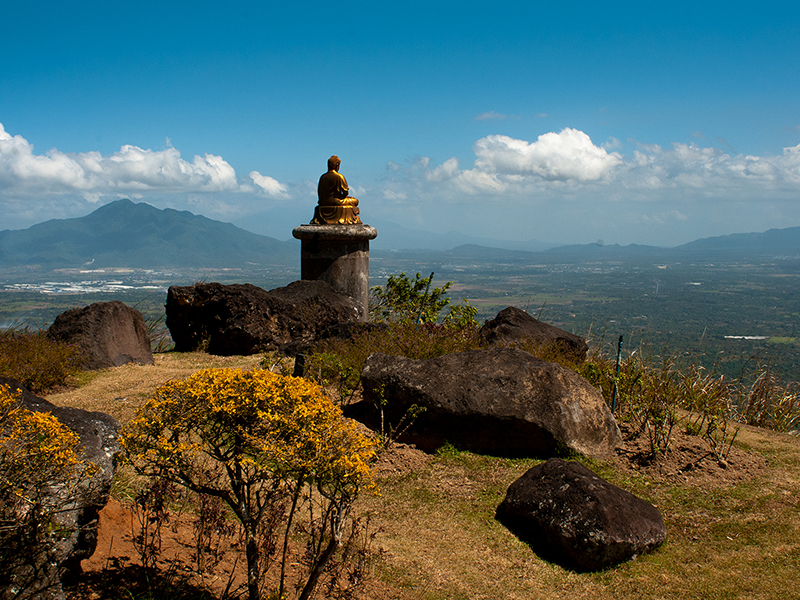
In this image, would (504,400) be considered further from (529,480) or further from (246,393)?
→ (246,393)

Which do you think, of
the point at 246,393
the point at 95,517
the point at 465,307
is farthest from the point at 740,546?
the point at 465,307

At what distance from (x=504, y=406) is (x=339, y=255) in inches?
252

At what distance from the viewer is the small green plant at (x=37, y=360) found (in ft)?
23.4

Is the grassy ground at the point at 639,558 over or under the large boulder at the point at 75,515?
under

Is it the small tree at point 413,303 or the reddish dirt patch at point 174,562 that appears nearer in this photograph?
the reddish dirt patch at point 174,562

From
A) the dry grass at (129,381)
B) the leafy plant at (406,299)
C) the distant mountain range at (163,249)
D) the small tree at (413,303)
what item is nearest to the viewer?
the dry grass at (129,381)

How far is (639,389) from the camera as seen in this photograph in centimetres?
700

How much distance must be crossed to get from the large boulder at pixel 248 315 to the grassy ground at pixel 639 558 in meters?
3.72

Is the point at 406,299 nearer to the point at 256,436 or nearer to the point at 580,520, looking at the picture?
the point at 580,520

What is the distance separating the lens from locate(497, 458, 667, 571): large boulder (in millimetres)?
3893

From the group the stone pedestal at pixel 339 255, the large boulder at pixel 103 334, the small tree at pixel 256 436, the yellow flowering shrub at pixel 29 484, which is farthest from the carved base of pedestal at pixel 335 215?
the yellow flowering shrub at pixel 29 484

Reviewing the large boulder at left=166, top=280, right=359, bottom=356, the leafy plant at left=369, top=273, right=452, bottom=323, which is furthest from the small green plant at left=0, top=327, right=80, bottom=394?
the leafy plant at left=369, top=273, right=452, bottom=323

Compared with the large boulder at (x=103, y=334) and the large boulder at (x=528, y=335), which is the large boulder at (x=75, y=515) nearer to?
the large boulder at (x=103, y=334)

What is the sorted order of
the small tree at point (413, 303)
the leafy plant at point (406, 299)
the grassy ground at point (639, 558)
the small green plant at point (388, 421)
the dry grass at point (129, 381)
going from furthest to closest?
the leafy plant at point (406, 299) → the small tree at point (413, 303) → the dry grass at point (129, 381) → the small green plant at point (388, 421) → the grassy ground at point (639, 558)
